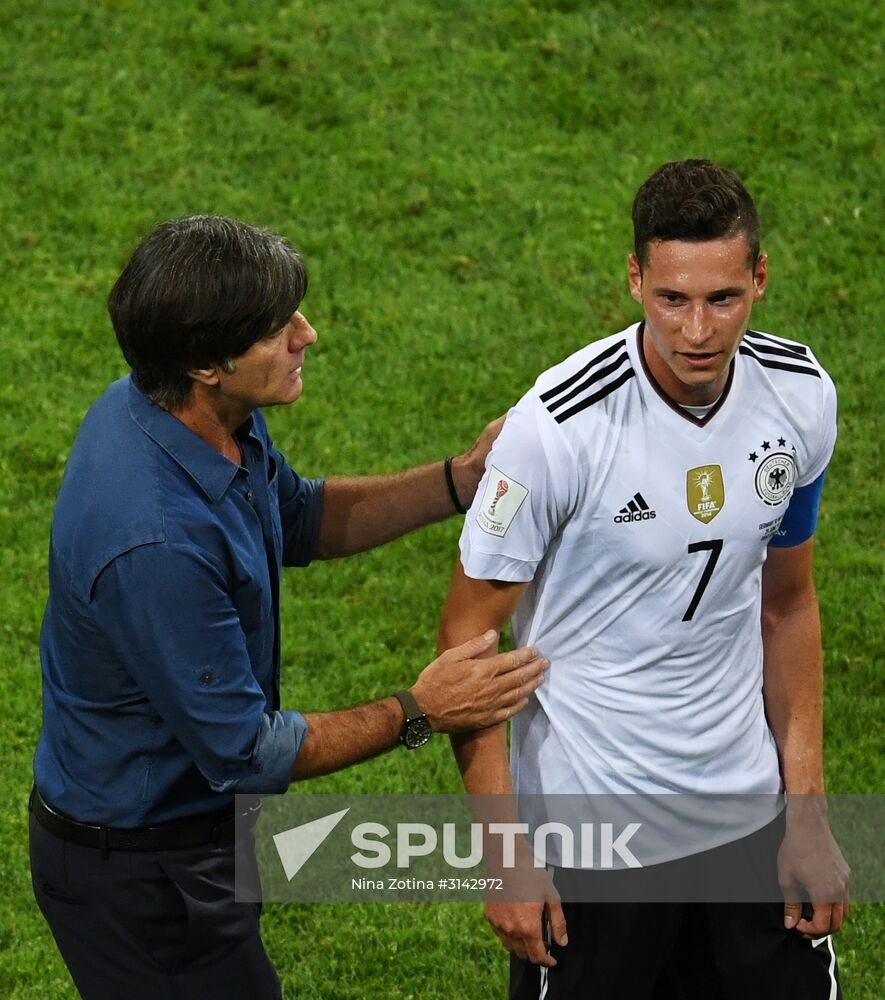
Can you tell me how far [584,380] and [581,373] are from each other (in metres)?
0.03

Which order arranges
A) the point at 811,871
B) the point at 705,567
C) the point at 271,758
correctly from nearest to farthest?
the point at 271,758 < the point at 705,567 < the point at 811,871

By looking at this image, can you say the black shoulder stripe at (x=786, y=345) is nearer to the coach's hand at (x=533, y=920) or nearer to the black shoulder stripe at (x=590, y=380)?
the black shoulder stripe at (x=590, y=380)

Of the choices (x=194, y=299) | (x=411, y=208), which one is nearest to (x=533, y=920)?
(x=194, y=299)

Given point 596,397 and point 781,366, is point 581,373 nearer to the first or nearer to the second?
point 596,397

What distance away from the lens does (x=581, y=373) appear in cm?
384

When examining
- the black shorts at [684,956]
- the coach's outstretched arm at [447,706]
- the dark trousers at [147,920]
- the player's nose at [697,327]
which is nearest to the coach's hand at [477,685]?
the coach's outstretched arm at [447,706]

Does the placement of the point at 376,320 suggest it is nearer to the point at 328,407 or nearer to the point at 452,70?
the point at 328,407

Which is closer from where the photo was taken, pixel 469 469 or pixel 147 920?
pixel 147 920

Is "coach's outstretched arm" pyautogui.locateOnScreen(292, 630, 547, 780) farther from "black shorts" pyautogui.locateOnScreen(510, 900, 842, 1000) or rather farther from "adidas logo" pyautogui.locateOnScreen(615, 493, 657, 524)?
"black shorts" pyautogui.locateOnScreen(510, 900, 842, 1000)

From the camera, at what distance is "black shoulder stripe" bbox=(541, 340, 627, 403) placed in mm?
3803

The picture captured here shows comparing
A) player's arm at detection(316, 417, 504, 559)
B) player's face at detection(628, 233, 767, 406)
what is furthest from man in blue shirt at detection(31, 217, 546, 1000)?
player's face at detection(628, 233, 767, 406)

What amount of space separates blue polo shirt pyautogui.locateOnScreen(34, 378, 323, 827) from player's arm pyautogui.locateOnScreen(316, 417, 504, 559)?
0.65 meters

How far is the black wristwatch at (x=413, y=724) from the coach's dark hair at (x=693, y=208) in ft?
3.85

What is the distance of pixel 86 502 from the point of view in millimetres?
3594
